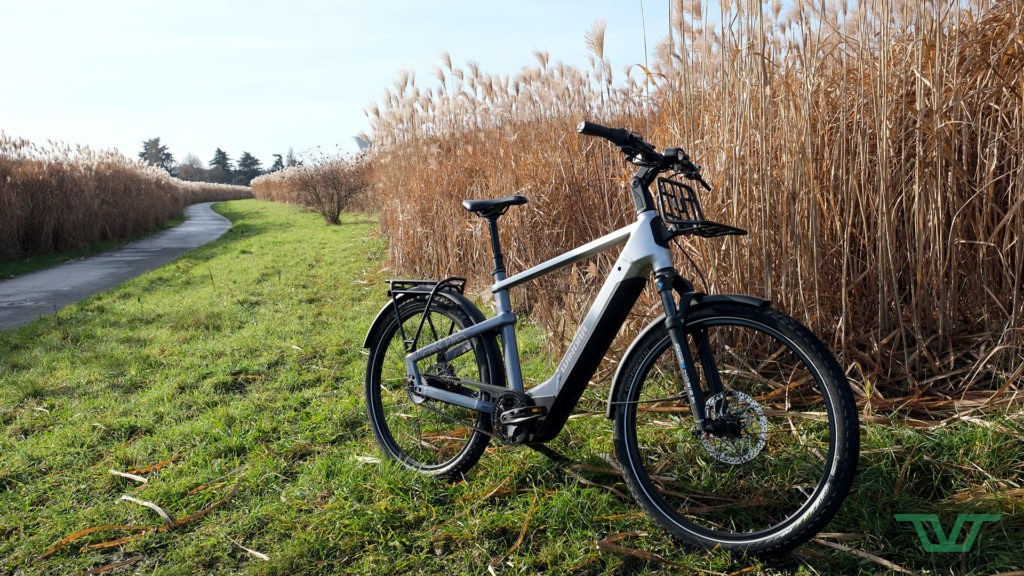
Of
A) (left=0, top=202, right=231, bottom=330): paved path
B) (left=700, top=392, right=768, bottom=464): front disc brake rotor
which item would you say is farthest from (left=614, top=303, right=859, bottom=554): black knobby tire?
(left=0, top=202, right=231, bottom=330): paved path

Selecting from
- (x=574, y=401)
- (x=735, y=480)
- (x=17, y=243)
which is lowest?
(x=735, y=480)

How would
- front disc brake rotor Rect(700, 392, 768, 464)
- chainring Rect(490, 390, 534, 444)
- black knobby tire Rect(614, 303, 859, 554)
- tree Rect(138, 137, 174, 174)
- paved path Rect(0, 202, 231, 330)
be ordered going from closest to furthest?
black knobby tire Rect(614, 303, 859, 554) < front disc brake rotor Rect(700, 392, 768, 464) < chainring Rect(490, 390, 534, 444) < paved path Rect(0, 202, 231, 330) < tree Rect(138, 137, 174, 174)

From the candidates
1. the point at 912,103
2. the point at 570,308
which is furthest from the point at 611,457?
the point at 912,103

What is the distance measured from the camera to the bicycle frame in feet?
7.25

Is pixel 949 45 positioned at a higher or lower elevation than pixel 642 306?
higher

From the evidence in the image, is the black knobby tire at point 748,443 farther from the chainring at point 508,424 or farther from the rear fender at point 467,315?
the rear fender at point 467,315

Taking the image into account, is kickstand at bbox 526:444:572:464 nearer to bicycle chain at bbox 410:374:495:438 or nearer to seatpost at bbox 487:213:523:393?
bicycle chain at bbox 410:374:495:438

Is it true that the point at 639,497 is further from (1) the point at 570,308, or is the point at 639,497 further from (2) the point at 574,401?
(1) the point at 570,308

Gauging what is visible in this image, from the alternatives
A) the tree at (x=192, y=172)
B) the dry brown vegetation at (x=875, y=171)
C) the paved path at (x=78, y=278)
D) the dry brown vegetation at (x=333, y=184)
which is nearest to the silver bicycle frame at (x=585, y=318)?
the dry brown vegetation at (x=875, y=171)

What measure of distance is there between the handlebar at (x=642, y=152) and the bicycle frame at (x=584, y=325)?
17 centimetres

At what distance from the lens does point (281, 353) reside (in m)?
5.02

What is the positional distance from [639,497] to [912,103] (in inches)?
83.9

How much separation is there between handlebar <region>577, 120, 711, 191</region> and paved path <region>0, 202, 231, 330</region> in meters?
6.45

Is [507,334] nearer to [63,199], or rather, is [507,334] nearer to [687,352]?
[687,352]
